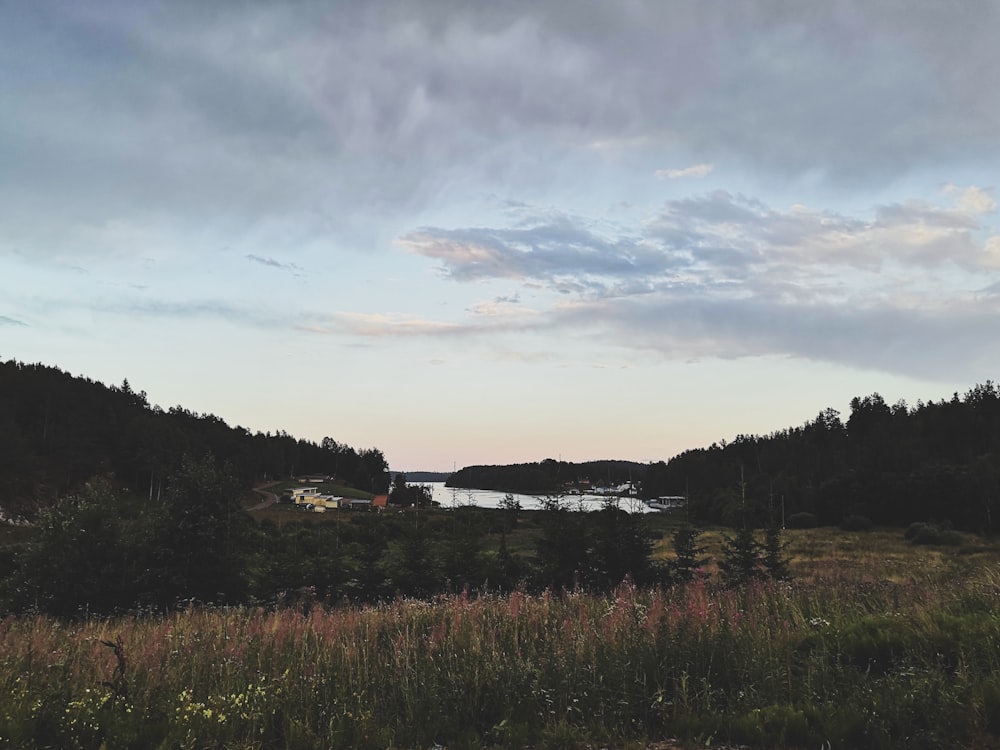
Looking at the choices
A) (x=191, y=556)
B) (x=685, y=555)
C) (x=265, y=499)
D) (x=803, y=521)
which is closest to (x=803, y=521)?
(x=803, y=521)

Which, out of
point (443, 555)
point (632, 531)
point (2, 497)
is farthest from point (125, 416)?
point (632, 531)

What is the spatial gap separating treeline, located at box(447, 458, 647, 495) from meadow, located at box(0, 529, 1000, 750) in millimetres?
9037

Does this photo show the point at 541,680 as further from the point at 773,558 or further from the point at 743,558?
the point at 773,558

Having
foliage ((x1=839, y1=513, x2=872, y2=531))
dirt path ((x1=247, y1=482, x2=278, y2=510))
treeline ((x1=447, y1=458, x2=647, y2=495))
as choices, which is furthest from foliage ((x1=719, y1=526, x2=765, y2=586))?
dirt path ((x1=247, y1=482, x2=278, y2=510))

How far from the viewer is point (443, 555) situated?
18562mm

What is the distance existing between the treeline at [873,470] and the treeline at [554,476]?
4.04 metres

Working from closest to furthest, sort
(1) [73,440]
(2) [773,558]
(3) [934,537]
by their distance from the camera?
(2) [773,558] → (3) [934,537] → (1) [73,440]

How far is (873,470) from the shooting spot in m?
69.6

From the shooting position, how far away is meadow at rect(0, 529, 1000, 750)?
457 centimetres

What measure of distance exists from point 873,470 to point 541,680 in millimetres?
76616

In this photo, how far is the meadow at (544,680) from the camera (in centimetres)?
457

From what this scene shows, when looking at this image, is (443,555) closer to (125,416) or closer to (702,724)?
(702,724)

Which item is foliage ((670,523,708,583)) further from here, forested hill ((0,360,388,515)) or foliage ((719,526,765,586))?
forested hill ((0,360,388,515))

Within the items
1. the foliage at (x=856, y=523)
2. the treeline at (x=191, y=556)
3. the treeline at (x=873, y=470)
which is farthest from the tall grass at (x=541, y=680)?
the foliage at (x=856, y=523)
